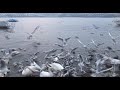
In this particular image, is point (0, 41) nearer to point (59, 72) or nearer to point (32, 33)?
point (32, 33)

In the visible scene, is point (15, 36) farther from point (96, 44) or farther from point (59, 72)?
point (96, 44)

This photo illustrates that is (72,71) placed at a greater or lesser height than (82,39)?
lesser

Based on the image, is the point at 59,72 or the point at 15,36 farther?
the point at 15,36

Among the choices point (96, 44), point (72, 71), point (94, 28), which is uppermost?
point (94, 28)

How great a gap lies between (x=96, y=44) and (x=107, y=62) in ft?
0.82

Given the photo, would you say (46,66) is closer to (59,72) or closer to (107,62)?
(59,72)

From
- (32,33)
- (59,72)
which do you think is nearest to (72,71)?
(59,72)

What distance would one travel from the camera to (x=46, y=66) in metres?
2.75
